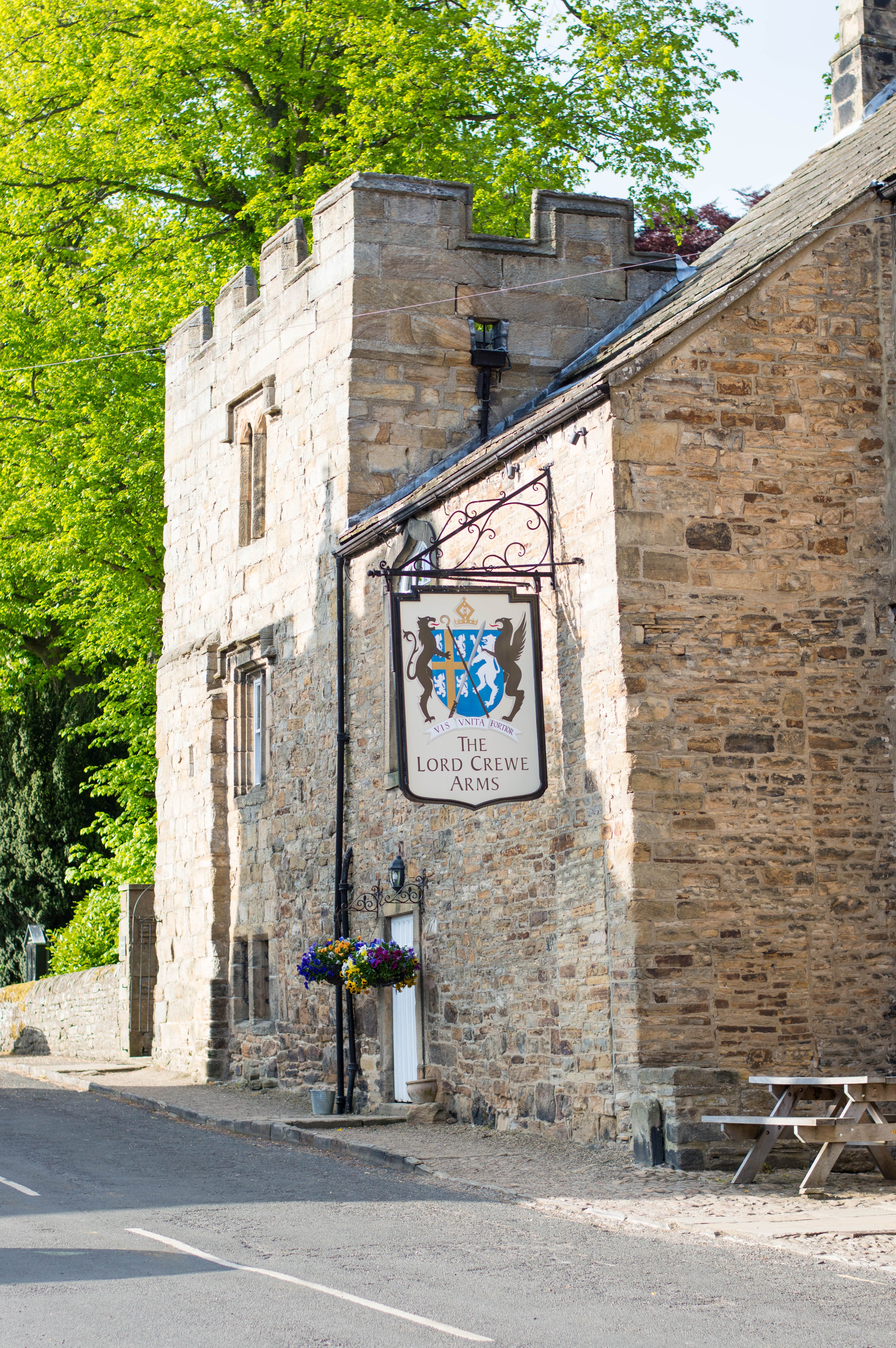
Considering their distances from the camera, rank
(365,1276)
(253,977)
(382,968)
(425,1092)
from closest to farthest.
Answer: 1. (365,1276)
2. (425,1092)
3. (382,968)
4. (253,977)

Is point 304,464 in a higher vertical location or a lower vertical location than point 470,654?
higher

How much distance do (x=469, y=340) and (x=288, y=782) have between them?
503cm

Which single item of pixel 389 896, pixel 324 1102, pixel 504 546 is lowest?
pixel 324 1102

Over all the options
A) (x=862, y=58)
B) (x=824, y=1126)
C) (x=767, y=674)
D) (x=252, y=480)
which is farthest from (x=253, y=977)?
(x=862, y=58)

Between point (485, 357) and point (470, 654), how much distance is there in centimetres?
630

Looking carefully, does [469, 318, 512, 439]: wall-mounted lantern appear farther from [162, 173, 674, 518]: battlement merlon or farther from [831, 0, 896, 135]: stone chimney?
[831, 0, 896, 135]: stone chimney

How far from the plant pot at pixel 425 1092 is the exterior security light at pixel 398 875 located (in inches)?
67.8

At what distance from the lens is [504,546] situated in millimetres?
13289

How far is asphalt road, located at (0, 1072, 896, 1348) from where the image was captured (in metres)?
6.14

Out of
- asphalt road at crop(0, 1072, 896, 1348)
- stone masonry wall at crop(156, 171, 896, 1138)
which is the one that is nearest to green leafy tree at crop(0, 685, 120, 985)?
stone masonry wall at crop(156, 171, 896, 1138)

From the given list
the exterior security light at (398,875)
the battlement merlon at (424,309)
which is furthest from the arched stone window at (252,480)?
the exterior security light at (398,875)

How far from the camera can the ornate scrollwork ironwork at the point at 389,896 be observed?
14547 millimetres

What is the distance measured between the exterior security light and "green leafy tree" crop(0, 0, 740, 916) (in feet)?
33.0

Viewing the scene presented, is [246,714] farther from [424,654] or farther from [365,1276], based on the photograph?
[365,1276]
